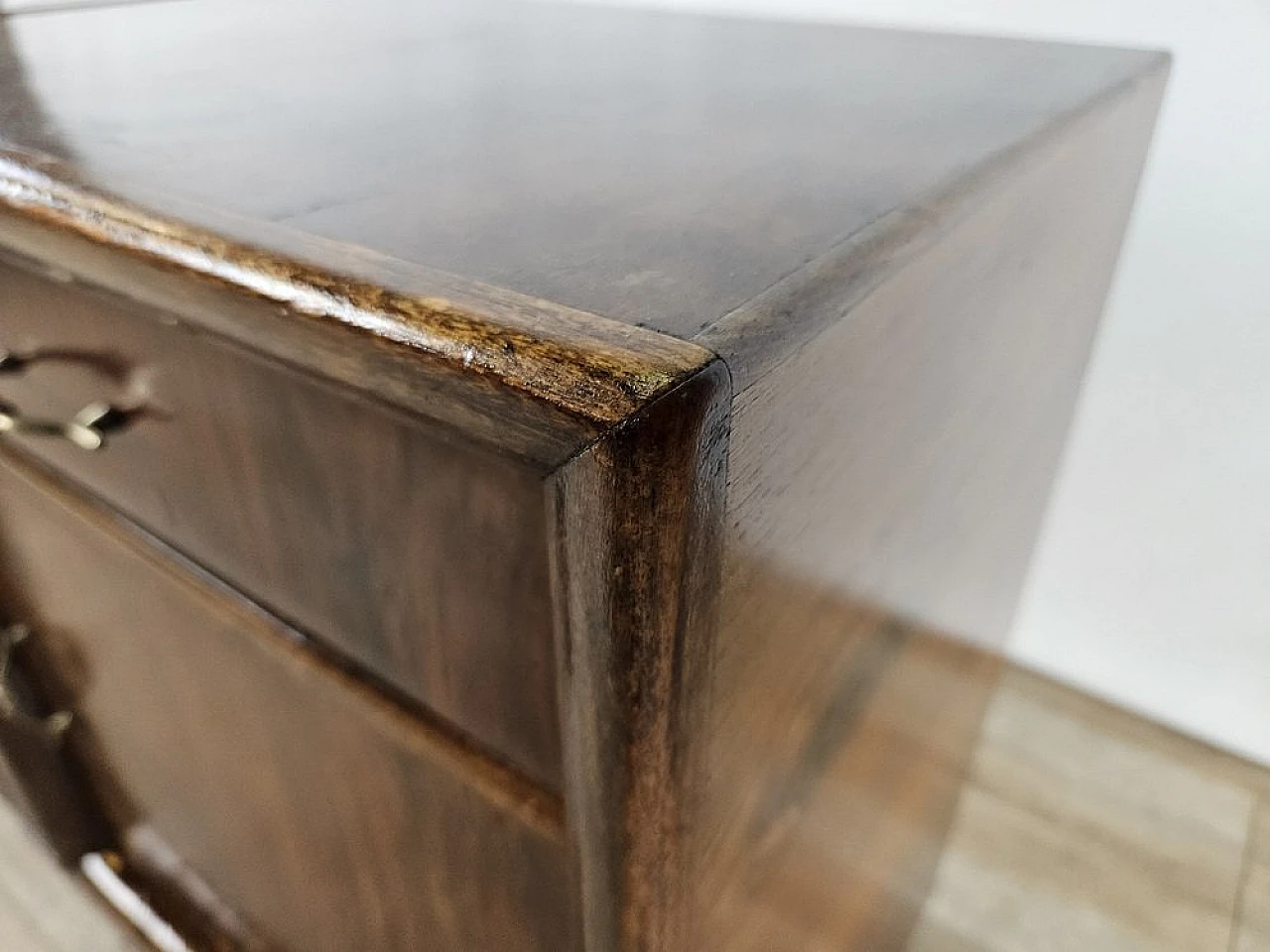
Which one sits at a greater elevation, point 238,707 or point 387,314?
point 387,314

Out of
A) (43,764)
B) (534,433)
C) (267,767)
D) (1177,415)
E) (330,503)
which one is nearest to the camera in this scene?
(534,433)

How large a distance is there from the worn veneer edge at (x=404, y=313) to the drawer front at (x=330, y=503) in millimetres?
28

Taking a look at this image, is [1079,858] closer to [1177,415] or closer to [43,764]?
[1177,415]

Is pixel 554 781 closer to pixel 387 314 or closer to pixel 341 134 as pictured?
pixel 387 314

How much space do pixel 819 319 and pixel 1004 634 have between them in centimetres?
58

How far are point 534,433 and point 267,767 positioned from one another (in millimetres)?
324

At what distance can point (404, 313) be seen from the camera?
0.24 m

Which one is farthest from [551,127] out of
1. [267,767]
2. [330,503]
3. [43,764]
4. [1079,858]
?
[1079,858]

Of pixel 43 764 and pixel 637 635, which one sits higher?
pixel 637 635

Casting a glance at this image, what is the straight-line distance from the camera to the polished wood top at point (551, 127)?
290 mm

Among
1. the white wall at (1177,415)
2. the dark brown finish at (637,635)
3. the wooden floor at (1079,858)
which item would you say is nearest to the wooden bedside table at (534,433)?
the dark brown finish at (637,635)

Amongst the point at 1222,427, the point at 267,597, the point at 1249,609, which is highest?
the point at 267,597

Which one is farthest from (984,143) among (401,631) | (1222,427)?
(1222,427)

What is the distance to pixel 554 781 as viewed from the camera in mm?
321
